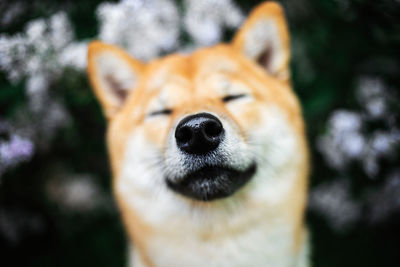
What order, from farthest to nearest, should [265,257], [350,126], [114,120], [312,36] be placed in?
[312,36] → [350,126] → [114,120] → [265,257]

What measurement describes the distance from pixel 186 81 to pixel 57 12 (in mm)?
1154

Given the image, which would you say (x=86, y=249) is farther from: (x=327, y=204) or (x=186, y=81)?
(x=327, y=204)

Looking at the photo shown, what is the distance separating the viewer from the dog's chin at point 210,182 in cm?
125

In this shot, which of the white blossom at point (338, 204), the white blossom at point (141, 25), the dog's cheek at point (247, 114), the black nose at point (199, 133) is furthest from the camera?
the white blossom at point (338, 204)

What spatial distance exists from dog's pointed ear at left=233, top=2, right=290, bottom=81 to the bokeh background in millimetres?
504

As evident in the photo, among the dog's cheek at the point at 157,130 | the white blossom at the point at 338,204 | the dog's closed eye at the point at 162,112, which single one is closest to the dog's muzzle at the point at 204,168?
the dog's cheek at the point at 157,130

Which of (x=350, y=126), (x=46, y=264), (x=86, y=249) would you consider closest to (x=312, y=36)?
(x=350, y=126)

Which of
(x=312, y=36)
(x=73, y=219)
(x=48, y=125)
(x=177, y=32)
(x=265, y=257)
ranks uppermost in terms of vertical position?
(x=312, y=36)

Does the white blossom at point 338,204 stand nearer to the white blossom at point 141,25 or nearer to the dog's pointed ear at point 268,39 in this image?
the dog's pointed ear at point 268,39

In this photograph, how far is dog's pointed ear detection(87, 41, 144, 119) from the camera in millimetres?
1622

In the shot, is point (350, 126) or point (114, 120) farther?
point (350, 126)

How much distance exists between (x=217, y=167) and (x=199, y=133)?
7.6 inches

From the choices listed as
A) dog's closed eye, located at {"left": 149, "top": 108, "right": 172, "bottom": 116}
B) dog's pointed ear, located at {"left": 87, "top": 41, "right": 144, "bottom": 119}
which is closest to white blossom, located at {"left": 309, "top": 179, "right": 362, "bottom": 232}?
dog's closed eye, located at {"left": 149, "top": 108, "right": 172, "bottom": 116}

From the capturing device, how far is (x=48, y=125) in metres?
2.21
